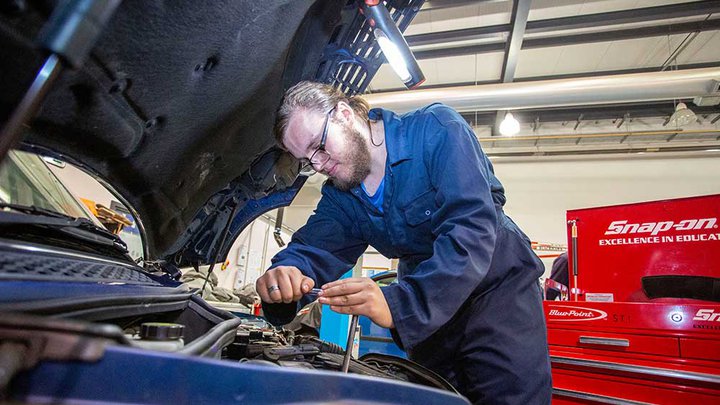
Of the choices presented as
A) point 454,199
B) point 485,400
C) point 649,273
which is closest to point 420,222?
Result: point 454,199

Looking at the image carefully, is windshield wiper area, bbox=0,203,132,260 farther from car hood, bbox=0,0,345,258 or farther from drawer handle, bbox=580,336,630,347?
drawer handle, bbox=580,336,630,347

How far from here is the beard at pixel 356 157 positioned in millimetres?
1242

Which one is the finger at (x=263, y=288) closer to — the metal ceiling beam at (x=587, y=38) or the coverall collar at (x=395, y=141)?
the coverall collar at (x=395, y=141)

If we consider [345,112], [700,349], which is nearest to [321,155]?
[345,112]

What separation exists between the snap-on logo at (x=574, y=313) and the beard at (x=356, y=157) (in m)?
1.61

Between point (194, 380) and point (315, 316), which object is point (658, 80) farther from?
point (194, 380)

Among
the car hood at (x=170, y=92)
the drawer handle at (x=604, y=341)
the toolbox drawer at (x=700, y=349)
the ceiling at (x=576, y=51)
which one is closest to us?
the car hood at (x=170, y=92)

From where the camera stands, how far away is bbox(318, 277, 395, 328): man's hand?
2.52ft

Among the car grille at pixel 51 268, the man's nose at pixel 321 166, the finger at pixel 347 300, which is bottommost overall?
the car grille at pixel 51 268

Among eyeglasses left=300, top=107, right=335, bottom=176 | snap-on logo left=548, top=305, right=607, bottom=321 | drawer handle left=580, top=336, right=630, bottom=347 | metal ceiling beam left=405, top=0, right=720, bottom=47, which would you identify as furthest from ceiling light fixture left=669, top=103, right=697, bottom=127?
eyeglasses left=300, top=107, right=335, bottom=176

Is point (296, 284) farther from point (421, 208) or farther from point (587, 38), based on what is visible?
point (587, 38)

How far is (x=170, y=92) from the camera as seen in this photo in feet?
2.81

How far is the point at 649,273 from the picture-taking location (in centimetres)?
217

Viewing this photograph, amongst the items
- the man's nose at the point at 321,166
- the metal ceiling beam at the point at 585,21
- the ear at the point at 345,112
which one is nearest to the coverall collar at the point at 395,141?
the ear at the point at 345,112
